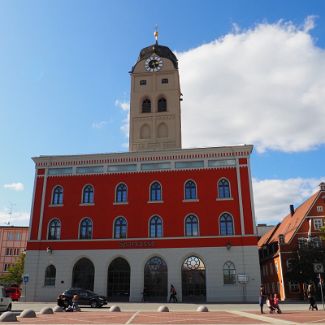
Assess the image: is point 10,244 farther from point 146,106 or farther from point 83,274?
point 146,106

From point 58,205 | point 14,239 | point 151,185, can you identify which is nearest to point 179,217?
point 151,185

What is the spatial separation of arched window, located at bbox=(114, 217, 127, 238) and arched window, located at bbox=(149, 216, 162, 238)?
274 cm

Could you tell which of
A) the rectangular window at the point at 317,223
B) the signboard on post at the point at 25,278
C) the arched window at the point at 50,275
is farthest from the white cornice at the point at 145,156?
the rectangular window at the point at 317,223

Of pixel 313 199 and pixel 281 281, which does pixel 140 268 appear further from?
pixel 313 199

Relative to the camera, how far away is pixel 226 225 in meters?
37.9

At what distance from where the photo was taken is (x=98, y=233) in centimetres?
3947

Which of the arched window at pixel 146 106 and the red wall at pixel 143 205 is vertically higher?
the arched window at pixel 146 106

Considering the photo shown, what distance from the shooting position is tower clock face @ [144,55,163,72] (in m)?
49.1

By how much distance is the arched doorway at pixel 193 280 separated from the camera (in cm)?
→ 3641

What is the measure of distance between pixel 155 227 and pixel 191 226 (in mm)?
3621

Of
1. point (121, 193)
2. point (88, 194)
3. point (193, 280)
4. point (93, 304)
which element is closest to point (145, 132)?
point (121, 193)

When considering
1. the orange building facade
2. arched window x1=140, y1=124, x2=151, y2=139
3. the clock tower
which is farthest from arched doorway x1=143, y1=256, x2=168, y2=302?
the orange building facade

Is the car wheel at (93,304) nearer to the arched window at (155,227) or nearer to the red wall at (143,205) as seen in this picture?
the red wall at (143,205)

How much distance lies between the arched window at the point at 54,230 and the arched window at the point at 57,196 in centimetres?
199
